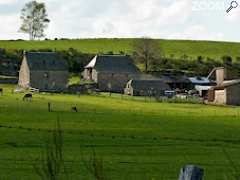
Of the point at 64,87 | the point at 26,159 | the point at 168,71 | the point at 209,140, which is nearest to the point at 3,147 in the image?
the point at 26,159

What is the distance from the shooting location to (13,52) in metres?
180

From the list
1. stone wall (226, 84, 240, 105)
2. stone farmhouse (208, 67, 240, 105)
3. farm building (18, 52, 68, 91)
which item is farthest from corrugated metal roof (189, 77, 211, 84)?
farm building (18, 52, 68, 91)

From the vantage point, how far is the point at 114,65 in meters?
159

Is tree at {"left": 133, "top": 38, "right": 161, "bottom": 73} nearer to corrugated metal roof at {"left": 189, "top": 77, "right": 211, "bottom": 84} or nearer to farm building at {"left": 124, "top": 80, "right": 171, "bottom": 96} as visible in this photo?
corrugated metal roof at {"left": 189, "top": 77, "right": 211, "bottom": 84}

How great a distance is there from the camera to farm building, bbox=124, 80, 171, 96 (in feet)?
466

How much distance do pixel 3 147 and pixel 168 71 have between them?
438ft

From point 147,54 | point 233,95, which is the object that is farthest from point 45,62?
point 233,95

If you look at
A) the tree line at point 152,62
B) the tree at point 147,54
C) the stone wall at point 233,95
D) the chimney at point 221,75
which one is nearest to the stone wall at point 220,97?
the stone wall at point 233,95

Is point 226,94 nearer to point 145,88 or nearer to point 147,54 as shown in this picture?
point 145,88

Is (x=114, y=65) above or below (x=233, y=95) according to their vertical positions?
above

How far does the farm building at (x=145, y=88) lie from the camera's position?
142 m

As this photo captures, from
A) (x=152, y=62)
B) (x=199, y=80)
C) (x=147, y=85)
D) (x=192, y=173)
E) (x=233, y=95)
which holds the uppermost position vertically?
(x=152, y=62)

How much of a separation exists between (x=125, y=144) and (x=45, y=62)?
11038 centimetres

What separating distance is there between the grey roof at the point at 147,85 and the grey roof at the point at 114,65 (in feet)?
43.2
